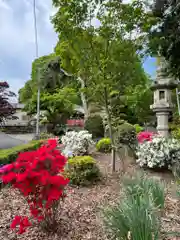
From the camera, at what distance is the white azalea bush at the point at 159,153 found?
15.5ft

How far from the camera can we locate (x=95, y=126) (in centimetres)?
1043

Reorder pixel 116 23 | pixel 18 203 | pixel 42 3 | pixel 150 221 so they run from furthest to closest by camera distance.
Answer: pixel 42 3 → pixel 116 23 → pixel 18 203 → pixel 150 221

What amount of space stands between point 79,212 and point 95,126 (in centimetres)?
763

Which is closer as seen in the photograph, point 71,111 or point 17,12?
point 17,12

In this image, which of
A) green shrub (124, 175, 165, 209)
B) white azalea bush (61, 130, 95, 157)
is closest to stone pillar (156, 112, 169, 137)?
white azalea bush (61, 130, 95, 157)

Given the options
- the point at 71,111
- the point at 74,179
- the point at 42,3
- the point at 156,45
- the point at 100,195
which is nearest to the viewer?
the point at 100,195

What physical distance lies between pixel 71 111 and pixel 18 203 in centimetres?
1525

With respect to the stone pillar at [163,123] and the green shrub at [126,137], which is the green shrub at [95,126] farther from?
the green shrub at [126,137]

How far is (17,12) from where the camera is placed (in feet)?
20.8

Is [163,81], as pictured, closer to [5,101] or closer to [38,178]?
[5,101]

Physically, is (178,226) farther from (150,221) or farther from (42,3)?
(42,3)

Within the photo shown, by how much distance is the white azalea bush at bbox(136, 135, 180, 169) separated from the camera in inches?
187

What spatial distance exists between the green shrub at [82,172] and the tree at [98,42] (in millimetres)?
1781

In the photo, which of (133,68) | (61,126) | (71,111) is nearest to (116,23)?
(133,68)
